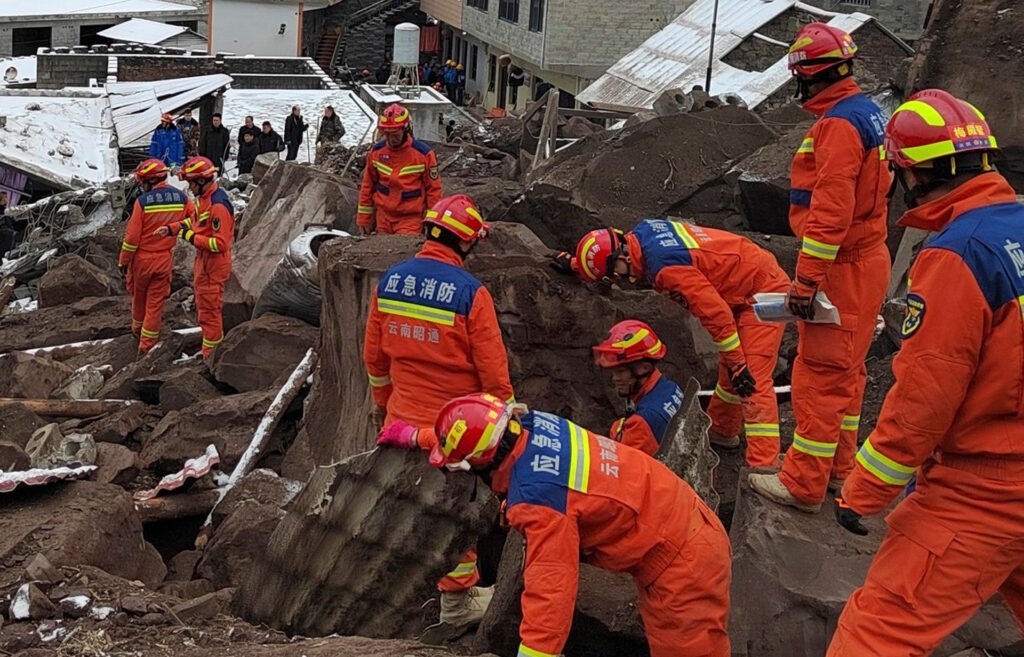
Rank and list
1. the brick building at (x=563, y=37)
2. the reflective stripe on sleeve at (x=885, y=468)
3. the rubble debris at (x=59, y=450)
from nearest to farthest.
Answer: the reflective stripe on sleeve at (x=885, y=468) → the rubble debris at (x=59, y=450) → the brick building at (x=563, y=37)

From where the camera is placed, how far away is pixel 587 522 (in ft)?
13.3

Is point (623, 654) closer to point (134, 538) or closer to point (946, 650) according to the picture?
point (946, 650)

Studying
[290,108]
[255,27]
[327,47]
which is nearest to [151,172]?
[290,108]

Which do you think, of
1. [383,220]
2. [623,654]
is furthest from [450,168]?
[623,654]

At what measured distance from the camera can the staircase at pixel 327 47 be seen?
40625 mm

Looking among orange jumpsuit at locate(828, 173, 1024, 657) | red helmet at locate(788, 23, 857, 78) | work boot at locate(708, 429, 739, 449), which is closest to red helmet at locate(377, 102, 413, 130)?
work boot at locate(708, 429, 739, 449)

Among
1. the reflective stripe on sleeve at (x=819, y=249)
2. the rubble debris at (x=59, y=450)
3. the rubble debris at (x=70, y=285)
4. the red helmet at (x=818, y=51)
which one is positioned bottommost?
the rubble debris at (x=70, y=285)

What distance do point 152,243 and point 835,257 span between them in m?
7.23

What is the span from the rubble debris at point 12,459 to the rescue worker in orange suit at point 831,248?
4251 mm

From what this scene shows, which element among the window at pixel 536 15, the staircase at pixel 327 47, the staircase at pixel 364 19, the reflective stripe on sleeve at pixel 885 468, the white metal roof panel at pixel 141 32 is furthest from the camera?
the staircase at pixel 364 19

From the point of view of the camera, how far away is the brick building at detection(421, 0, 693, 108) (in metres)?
28.5

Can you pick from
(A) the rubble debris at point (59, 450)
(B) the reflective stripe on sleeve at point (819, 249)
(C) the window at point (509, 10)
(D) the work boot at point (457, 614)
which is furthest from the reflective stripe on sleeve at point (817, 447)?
(C) the window at point (509, 10)

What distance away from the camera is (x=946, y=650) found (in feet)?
15.0

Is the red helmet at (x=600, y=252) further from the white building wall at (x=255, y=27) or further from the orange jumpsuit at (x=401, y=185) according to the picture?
the white building wall at (x=255, y=27)
